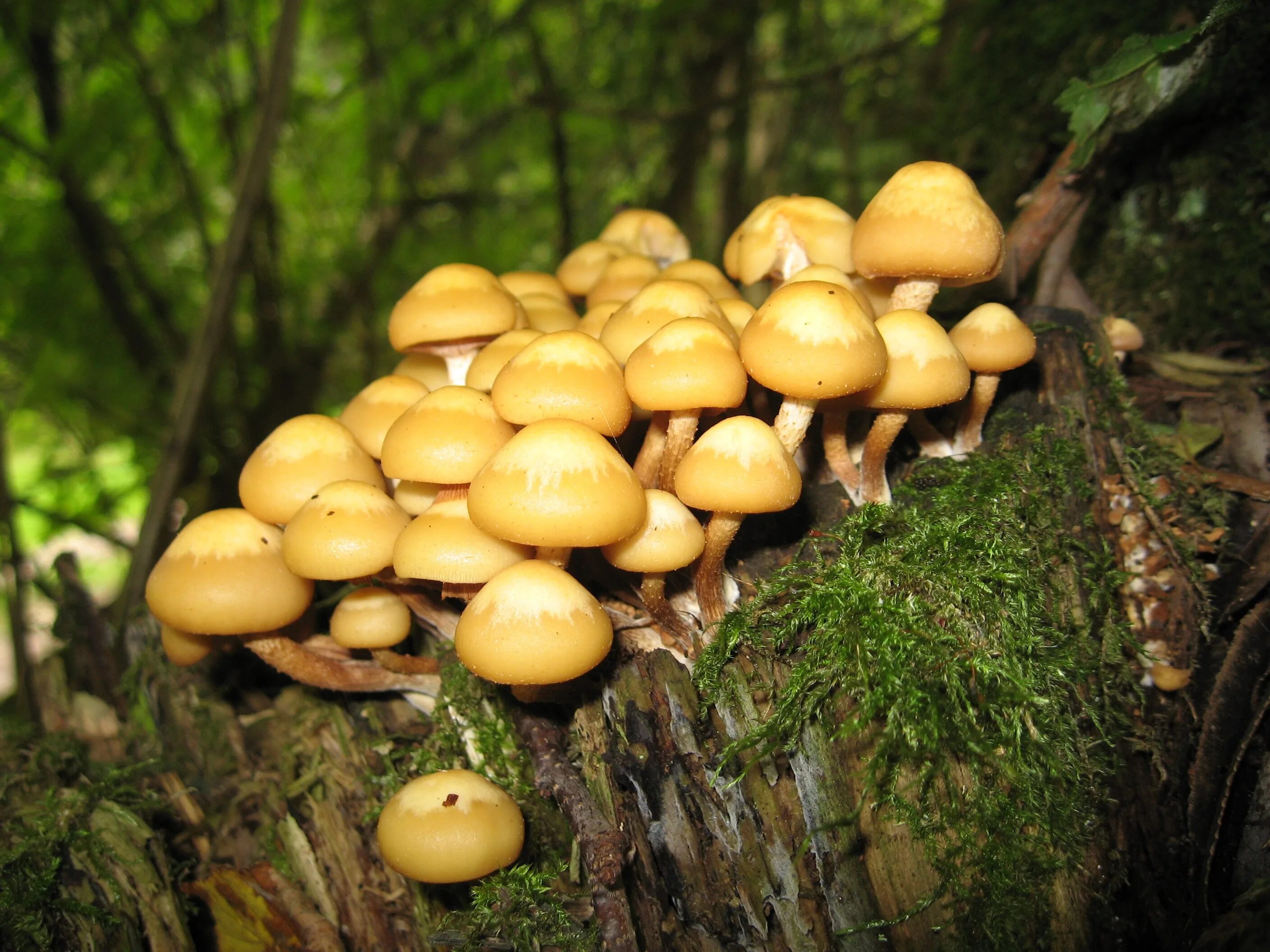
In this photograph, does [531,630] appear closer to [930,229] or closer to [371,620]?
[371,620]

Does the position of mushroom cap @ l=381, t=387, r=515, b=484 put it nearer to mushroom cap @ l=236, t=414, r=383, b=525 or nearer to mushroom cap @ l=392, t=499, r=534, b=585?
mushroom cap @ l=392, t=499, r=534, b=585

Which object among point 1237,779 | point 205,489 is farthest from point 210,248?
point 1237,779

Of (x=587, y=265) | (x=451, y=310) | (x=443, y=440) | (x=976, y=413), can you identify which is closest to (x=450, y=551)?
(x=443, y=440)

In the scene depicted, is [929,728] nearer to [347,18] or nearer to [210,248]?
[210,248]

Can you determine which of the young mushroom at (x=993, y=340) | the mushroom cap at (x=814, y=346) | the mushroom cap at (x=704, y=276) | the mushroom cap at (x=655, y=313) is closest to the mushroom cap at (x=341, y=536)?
the mushroom cap at (x=655, y=313)

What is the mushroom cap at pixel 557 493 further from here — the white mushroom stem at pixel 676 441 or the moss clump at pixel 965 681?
the moss clump at pixel 965 681
